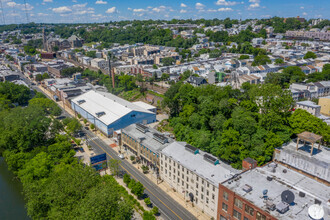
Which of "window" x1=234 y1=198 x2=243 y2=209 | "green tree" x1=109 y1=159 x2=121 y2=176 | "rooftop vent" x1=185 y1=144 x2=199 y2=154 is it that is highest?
"rooftop vent" x1=185 y1=144 x2=199 y2=154

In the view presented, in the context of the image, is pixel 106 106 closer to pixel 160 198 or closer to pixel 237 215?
pixel 160 198

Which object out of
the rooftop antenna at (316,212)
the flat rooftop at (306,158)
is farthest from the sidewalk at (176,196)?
the flat rooftop at (306,158)

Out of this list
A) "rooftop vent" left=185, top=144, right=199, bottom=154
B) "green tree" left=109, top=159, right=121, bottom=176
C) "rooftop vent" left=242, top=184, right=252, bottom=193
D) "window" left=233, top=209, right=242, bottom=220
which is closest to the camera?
"rooftop vent" left=242, top=184, right=252, bottom=193

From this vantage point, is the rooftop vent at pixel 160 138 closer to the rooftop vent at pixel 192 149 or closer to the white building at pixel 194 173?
the white building at pixel 194 173

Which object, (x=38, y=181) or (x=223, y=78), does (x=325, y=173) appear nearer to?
(x=38, y=181)

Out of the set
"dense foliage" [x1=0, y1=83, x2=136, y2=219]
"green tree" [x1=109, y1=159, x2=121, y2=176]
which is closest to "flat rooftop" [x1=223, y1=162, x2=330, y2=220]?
"dense foliage" [x1=0, y1=83, x2=136, y2=219]

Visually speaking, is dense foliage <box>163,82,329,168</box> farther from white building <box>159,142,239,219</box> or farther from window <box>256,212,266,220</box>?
window <box>256,212,266,220</box>

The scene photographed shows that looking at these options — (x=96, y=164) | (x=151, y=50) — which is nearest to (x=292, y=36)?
(x=151, y=50)
